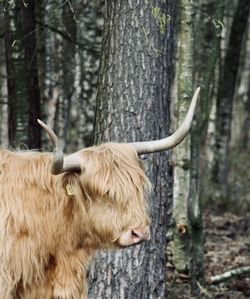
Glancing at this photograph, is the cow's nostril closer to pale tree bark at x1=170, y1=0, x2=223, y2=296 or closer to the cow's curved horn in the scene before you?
the cow's curved horn

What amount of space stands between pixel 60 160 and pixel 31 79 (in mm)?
4491

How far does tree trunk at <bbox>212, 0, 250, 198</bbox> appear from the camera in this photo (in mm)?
17875

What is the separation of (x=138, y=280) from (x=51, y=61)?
7.01m

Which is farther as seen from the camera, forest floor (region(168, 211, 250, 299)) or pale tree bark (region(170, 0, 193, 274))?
pale tree bark (region(170, 0, 193, 274))

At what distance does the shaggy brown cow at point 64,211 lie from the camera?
248 inches

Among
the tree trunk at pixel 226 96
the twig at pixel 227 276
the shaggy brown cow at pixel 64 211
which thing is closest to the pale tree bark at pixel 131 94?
the shaggy brown cow at pixel 64 211

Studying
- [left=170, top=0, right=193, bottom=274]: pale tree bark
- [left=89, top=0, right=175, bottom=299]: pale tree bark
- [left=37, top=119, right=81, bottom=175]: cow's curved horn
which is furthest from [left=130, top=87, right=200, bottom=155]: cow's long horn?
[left=170, top=0, right=193, bottom=274]: pale tree bark

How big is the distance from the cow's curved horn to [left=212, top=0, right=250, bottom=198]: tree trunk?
11931 mm

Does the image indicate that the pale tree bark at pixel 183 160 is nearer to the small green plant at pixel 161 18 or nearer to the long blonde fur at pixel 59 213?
the small green plant at pixel 161 18

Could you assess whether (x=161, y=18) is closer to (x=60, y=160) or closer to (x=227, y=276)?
(x=60, y=160)

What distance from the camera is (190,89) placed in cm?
963

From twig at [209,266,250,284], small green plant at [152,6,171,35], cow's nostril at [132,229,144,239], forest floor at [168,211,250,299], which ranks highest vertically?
small green plant at [152,6,171,35]

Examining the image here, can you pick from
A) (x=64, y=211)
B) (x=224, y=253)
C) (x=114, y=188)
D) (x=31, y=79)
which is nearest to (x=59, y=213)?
(x=64, y=211)

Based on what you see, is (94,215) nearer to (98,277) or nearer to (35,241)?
(35,241)
